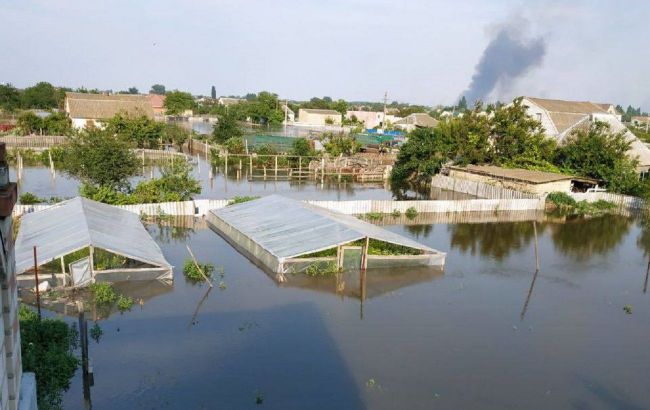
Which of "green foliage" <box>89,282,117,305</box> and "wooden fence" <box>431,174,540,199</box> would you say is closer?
"green foliage" <box>89,282,117,305</box>

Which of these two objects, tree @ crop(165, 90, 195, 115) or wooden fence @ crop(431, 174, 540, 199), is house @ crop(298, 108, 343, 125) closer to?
tree @ crop(165, 90, 195, 115)

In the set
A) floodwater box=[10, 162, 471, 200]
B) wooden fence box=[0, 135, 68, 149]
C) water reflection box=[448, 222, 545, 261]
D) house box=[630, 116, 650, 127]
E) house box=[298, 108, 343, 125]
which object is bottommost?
water reflection box=[448, 222, 545, 261]

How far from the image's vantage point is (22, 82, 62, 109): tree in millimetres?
84812

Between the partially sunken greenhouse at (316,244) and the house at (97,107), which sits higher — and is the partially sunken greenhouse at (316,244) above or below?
below

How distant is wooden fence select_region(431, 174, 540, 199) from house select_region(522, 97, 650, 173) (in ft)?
26.4

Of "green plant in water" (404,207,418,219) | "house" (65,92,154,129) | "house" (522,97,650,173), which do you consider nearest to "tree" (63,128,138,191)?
"green plant in water" (404,207,418,219)

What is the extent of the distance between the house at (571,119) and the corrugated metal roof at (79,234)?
1215 inches

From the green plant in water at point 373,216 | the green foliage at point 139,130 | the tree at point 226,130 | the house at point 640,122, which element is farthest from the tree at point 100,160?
the house at point 640,122

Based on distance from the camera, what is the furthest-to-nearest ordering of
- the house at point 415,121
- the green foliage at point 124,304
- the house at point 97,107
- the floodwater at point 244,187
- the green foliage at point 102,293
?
the house at point 415,121
the house at point 97,107
the floodwater at point 244,187
the green foliage at point 102,293
the green foliage at point 124,304

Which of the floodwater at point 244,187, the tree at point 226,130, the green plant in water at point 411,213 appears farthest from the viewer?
the tree at point 226,130

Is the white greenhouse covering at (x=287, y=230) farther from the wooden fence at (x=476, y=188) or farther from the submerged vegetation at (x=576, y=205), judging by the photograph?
the submerged vegetation at (x=576, y=205)

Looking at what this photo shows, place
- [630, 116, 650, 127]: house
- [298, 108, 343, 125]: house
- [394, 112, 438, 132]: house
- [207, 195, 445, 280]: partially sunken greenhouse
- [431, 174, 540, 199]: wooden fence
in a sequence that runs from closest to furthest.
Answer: [207, 195, 445, 280]: partially sunken greenhouse
[431, 174, 540, 199]: wooden fence
[394, 112, 438, 132]: house
[298, 108, 343, 125]: house
[630, 116, 650, 127]: house

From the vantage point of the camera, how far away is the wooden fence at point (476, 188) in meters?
32.9

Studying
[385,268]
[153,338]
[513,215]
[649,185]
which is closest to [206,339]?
[153,338]
